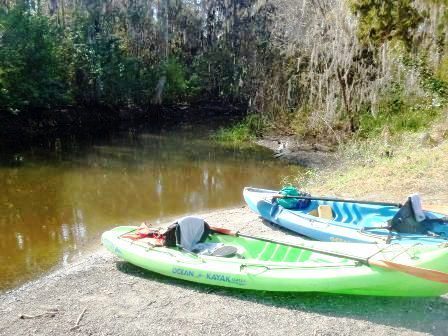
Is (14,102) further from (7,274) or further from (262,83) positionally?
(7,274)

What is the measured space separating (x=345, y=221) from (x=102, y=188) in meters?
7.04

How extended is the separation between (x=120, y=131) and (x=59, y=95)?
10.1 ft

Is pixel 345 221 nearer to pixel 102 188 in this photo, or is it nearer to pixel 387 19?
pixel 102 188

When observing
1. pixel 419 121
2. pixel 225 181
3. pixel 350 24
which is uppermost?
pixel 350 24

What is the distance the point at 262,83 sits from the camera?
2238 centimetres

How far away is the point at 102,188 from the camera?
1374cm

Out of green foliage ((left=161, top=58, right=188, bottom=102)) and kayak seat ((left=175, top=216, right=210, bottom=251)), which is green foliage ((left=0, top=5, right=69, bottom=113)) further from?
kayak seat ((left=175, top=216, right=210, bottom=251))

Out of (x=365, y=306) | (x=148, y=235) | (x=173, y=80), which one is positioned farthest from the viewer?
(x=173, y=80)

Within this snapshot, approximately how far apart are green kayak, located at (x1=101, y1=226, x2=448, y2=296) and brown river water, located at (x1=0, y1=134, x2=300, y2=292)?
228 centimetres

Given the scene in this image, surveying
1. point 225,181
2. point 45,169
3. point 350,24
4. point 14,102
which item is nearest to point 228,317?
point 225,181

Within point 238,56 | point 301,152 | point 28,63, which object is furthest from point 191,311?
point 238,56

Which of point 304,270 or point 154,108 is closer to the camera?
point 304,270

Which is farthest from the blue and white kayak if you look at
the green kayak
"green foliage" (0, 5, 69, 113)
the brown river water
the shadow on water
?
"green foliage" (0, 5, 69, 113)

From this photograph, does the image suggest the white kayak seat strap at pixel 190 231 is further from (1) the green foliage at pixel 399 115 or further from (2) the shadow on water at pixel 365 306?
(1) the green foliage at pixel 399 115
